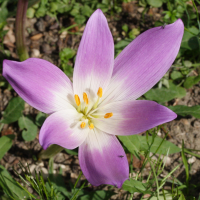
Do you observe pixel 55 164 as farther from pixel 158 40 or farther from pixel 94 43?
pixel 158 40

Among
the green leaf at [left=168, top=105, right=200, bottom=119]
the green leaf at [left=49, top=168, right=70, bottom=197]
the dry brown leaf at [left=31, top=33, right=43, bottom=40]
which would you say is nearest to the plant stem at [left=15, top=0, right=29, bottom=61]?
the dry brown leaf at [left=31, top=33, right=43, bottom=40]

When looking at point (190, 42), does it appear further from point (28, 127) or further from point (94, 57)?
point (28, 127)

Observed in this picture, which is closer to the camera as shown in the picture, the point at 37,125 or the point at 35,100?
the point at 35,100

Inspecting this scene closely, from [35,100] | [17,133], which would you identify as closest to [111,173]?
[35,100]

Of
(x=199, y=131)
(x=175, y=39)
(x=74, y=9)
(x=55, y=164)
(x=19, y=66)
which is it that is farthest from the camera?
(x=74, y=9)

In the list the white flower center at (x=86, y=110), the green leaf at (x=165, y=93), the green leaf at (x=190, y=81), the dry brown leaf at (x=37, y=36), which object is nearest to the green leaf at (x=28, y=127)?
the white flower center at (x=86, y=110)

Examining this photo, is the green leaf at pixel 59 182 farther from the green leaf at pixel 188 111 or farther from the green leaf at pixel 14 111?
the green leaf at pixel 188 111
